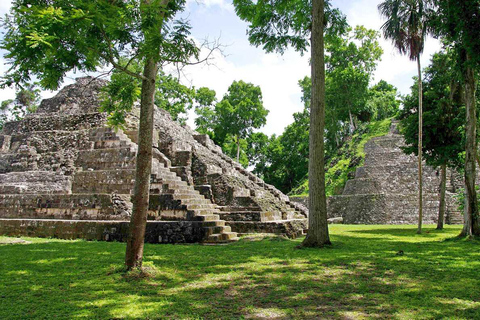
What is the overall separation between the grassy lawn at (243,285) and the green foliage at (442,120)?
7442 millimetres

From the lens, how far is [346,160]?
29266 millimetres

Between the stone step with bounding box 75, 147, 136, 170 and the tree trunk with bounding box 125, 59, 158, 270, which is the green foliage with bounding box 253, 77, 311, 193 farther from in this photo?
the tree trunk with bounding box 125, 59, 158, 270

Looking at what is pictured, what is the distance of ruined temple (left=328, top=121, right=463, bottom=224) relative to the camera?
771 inches

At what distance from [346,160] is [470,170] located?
65.7 feet

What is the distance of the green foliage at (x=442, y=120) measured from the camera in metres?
13.1

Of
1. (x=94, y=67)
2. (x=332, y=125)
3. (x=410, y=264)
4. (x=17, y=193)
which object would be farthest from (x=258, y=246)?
(x=332, y=125)

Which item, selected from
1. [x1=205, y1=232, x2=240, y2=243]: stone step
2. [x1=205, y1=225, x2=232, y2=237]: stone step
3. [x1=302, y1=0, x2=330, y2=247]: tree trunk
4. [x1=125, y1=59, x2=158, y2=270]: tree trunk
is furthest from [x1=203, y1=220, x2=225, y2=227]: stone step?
[x1=125, y1=59, x2=158, y2=270]: tree trunk

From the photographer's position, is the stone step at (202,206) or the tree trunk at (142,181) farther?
the stone step at (202,206)

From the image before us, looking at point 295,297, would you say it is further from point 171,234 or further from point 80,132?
point 80,132

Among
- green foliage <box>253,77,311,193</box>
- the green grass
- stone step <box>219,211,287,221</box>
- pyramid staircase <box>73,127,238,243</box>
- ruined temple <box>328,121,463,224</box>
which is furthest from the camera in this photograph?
green foliage <box>253,77,311,193</box>

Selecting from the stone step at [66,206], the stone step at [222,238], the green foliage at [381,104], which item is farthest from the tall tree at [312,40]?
the green foliage at [381,104]

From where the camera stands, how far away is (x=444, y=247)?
7.75 m

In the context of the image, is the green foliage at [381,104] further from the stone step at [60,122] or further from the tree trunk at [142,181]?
the tree trunk at [142,181]

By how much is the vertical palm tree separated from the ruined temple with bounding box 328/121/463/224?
7000 millimetres
